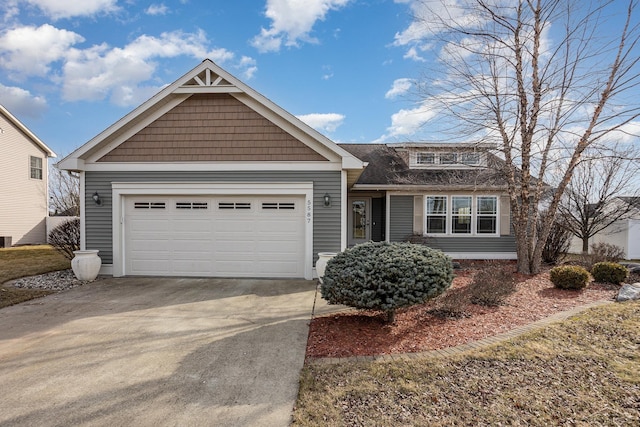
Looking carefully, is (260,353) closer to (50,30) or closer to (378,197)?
(378,197)

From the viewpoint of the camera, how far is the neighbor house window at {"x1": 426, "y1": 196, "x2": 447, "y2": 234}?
1242cm

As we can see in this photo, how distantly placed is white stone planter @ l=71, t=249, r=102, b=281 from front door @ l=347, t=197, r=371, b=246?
9.09 m

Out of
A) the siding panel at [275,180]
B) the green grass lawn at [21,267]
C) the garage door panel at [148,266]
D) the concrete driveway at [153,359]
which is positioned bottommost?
the green grass lawn at [21,267]

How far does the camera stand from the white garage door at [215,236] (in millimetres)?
8789

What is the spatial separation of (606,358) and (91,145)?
1111 centimetres

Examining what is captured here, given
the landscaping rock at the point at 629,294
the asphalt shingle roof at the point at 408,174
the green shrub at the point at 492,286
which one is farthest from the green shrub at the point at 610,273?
the asphalt shingle roof at the point at 408,174

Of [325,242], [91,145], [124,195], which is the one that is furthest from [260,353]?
[91,145]

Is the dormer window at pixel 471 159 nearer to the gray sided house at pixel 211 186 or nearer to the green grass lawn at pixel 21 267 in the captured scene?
the gray sided house at pixel 211 186

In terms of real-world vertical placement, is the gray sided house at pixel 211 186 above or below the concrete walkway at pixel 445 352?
above

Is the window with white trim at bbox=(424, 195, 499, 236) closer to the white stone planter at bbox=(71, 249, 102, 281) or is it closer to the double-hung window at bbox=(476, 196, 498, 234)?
the double-hung window at bbox=(476, 196, 498, 234)

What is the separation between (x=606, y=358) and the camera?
3.71 m

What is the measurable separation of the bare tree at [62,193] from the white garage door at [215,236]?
19630 millimetres

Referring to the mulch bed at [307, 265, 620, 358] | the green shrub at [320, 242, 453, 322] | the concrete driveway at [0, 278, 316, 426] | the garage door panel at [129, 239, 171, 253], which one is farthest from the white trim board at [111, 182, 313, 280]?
the green shrub at [320, 242, 453, 322]

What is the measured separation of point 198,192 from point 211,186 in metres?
0.40
